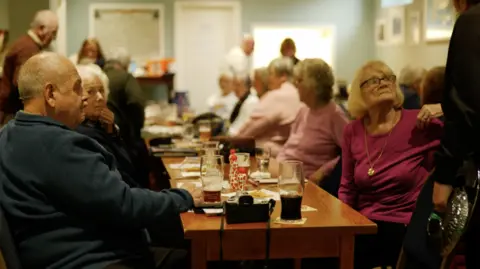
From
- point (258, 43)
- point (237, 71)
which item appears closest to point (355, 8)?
point (258, 43)

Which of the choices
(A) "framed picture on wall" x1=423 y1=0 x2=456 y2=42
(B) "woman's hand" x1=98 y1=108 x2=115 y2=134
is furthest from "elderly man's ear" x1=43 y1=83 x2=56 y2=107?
(A) "framed picture on wall" x1=423 y1=0 x2=456 y2=42

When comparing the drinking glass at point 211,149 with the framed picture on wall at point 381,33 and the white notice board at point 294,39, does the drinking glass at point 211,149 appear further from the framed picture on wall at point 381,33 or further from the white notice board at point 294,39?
the white notice board at point 294,39

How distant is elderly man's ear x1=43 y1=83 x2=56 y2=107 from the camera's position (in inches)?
87.9

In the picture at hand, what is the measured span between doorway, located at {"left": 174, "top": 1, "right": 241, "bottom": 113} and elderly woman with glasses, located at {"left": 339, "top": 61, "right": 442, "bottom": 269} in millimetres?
6889

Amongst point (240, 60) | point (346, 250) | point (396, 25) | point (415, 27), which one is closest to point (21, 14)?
point (240, 60)

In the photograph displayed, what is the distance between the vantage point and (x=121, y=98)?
515 centimetres

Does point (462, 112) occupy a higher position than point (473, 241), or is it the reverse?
point (462, 112)

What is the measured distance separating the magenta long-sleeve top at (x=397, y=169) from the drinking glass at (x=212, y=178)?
0.78 meters

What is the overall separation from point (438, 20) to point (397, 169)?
4.77m

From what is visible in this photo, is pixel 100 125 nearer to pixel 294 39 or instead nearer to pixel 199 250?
pixel 199 250

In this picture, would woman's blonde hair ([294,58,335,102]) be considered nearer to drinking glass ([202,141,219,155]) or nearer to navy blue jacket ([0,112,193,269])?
drinking glass ([202,141,219,155])

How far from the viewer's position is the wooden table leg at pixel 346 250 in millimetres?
2309

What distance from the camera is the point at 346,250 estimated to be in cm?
231

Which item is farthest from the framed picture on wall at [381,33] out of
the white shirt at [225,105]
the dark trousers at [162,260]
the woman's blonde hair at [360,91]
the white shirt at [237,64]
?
the dark trousers at [162,260]
